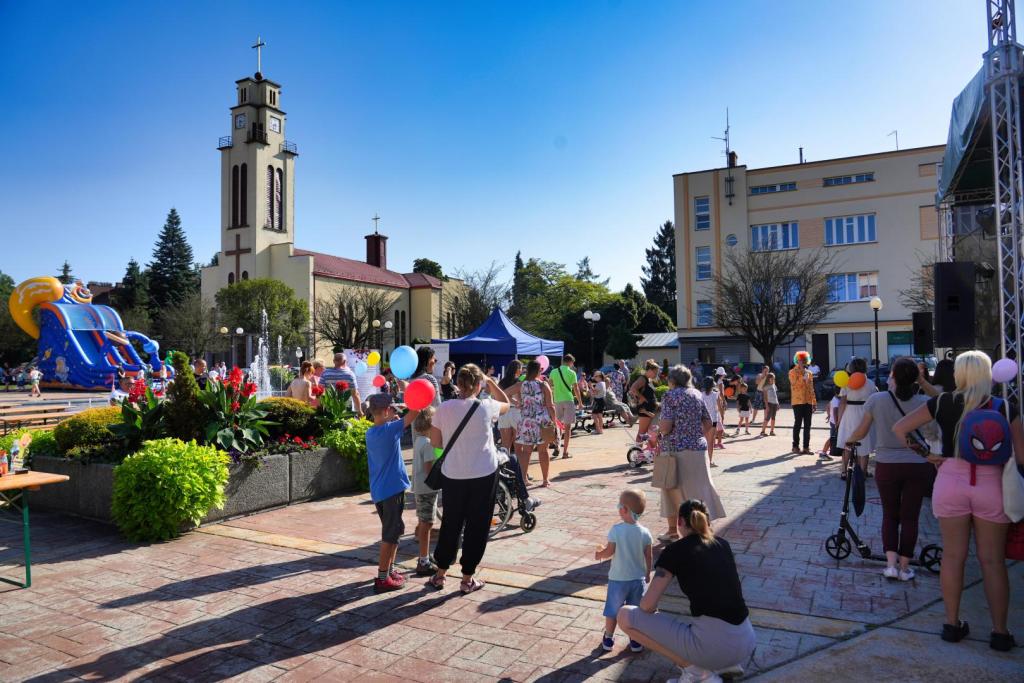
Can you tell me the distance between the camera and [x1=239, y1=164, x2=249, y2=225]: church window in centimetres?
5803

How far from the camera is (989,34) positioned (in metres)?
6.80

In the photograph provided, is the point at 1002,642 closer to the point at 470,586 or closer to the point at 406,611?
the point at 470,586

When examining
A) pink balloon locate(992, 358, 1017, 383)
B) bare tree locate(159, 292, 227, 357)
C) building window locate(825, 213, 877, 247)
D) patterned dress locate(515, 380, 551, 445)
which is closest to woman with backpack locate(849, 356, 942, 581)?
pink balloon locate(992, 358, 1017, 383)

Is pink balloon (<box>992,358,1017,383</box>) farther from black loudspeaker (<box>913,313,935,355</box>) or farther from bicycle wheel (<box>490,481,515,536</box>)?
black loudspeaker (<box>913,313,935,355</box>)

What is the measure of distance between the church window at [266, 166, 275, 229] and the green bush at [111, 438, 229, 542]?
183ft

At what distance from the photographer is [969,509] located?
3943 mm

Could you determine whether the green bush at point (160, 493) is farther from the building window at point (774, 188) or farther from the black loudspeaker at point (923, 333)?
the building window at point (774, 188)

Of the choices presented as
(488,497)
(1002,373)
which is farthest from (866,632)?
(488,497)

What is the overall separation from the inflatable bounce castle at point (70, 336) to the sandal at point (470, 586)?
26644 millimetres

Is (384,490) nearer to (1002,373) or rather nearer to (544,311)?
A: (1002,373)

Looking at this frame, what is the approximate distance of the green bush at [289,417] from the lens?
857 cm

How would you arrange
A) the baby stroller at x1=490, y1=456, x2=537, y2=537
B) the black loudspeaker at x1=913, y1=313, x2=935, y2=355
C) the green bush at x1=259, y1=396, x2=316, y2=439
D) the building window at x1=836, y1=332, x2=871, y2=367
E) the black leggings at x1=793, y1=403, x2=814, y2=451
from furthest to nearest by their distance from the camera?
1. the building window at x1=836, y1=332, x2=871, y2=367
2. the black loudspeaker at x1=913, y1=313, x2=935, y2=355
3. the black leggings at x1=793, y1=403, x2=814, y2=451
4. the green bush at x1=259, y1=396, x2=316, y2=439
5. the baby stroller at x1=490, y1=456, x2=537, y2=537

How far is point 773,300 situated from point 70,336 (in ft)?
101

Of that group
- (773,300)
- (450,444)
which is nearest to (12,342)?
(773,300)
